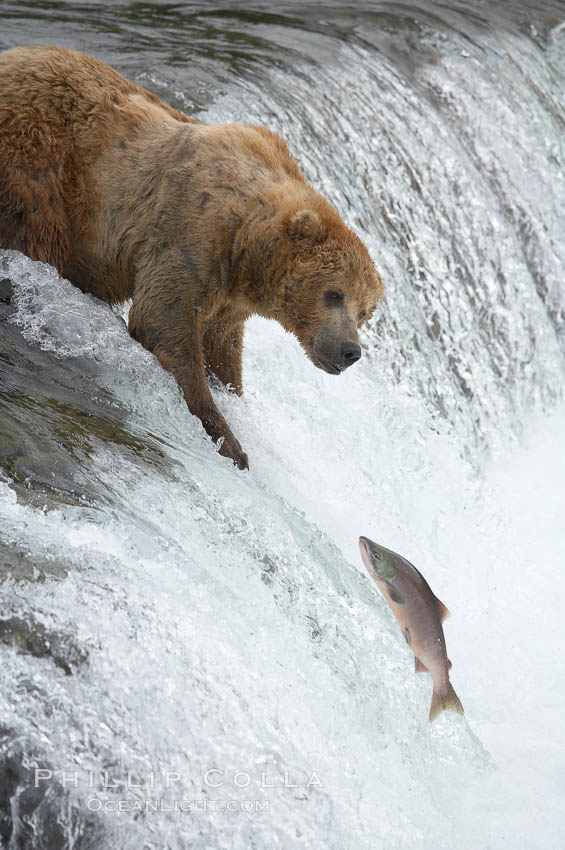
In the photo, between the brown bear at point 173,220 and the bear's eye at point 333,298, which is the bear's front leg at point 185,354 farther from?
the bear's eye at point 333,298

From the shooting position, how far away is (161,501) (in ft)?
9.03

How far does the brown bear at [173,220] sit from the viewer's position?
3215mm

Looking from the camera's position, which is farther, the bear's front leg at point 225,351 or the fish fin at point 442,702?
the bear's front leg at point 225,351

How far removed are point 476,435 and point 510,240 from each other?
188cm

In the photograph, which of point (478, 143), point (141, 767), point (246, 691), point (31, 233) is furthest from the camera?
point (478, 143)

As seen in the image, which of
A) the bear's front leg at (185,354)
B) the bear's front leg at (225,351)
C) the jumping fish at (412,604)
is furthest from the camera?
the bear's front leg at (225,351)

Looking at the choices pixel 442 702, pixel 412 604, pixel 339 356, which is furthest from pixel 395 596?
pixel 339 356

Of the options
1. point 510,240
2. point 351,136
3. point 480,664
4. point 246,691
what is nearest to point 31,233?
point 246,691

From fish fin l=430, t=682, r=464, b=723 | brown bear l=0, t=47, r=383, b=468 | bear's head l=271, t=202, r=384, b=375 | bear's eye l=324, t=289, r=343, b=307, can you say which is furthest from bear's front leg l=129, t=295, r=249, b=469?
fish fin l=430, t=682, r=464, b=723

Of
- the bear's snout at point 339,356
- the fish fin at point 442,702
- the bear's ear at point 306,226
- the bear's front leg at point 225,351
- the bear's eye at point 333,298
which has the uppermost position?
the bear's ear at point 306,226

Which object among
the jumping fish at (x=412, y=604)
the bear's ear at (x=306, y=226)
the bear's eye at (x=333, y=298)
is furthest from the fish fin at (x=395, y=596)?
the bear's ear at (x=306, y=226)

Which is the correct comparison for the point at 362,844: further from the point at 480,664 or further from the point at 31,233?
the point at 31,233

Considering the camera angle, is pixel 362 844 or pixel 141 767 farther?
pixel 362 844

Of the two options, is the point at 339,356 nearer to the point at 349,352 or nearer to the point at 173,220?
the point at 349,352
